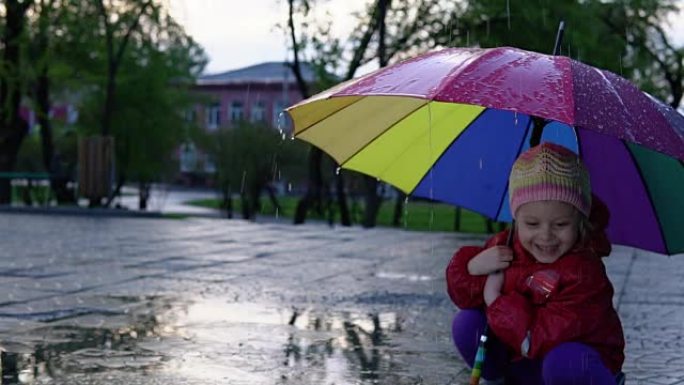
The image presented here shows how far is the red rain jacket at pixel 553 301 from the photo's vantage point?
162 inches

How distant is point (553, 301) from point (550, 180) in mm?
414

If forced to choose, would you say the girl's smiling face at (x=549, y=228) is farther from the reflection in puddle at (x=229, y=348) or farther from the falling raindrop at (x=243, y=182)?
the falling raindrop at (x=243, y=182)

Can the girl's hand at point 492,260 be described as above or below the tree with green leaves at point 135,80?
below

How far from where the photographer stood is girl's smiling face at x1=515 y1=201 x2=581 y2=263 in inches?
166

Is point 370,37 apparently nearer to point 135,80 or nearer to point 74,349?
point 135,80

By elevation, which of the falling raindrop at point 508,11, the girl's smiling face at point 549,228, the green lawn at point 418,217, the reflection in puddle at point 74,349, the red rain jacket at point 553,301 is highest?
the falling raindrop at point 508,11

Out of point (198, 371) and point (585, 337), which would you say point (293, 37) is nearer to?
point (198, 371)

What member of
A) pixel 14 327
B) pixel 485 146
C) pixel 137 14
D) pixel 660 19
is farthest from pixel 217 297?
pixel 660 19

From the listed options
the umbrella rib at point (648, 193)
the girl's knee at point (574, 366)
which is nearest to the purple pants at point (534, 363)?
the girl's knee at point (574, 366)

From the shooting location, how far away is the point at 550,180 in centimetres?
421

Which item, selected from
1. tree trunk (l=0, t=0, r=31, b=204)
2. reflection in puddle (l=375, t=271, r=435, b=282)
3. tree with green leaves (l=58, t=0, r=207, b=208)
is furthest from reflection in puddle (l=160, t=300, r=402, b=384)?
tree trunk (l=0, t=0, r=31, b=204)

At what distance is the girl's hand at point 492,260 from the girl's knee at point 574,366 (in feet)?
1.14

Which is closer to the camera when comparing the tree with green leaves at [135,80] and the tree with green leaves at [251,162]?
the tree with green leaves at [135,80]

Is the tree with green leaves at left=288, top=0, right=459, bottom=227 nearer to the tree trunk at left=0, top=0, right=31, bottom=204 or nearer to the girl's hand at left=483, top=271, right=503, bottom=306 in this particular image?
the tree trunk at left=0, top=0, right=31, bottom=204
